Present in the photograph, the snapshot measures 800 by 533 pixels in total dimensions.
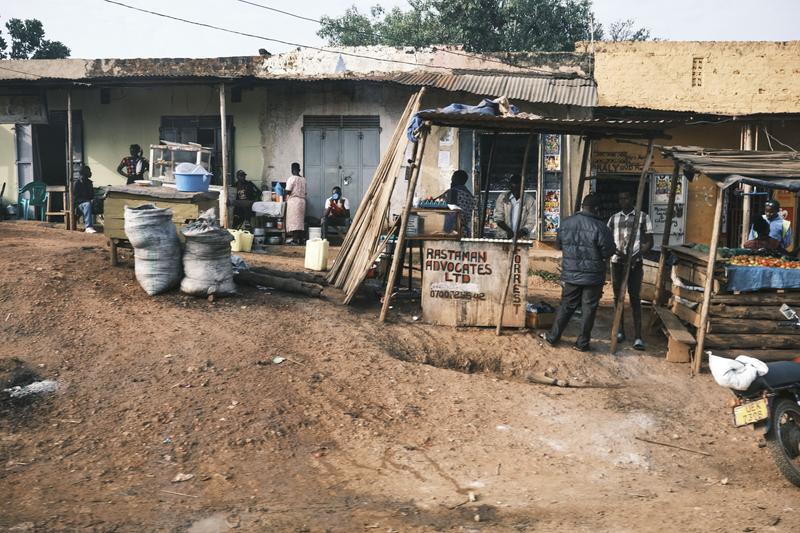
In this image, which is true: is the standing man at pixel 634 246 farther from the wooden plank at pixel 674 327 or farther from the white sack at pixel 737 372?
the white sack at pixel 737 372

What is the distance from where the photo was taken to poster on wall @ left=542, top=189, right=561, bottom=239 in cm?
1432

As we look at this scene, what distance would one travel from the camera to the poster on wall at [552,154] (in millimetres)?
14188

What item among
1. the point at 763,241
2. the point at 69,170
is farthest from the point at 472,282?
the point at 69,170

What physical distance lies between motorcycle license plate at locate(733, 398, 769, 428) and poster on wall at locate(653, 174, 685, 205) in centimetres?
1132

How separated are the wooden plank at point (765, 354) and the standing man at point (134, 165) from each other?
1120 centimetres

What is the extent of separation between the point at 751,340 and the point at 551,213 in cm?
645

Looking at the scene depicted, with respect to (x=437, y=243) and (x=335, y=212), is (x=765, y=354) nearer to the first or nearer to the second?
(x=437, y=243)

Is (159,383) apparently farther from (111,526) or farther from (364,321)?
(364,321)

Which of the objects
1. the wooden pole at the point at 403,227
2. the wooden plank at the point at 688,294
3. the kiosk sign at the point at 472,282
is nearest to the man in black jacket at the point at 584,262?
the kiosk sign at the point at 472,282

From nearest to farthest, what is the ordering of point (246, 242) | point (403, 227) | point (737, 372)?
point (737, 372) → point (403, 227) → point (246, 242)

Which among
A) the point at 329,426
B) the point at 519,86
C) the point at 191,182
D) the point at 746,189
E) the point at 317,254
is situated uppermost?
the point at 519,86

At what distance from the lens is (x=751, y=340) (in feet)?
27.1

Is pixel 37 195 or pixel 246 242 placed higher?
pixel 37 195

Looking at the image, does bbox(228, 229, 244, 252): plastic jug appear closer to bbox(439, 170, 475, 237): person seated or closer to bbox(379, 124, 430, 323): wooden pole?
bbox(439, 170, 475, 237): person seated
